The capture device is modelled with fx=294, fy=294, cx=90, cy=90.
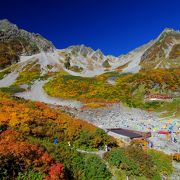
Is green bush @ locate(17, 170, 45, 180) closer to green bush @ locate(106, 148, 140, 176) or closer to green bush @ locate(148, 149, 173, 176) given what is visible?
green bush @ locate(106, 148, 140, 176)

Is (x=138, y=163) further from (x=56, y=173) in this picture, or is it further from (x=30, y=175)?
(x=30, y=175)

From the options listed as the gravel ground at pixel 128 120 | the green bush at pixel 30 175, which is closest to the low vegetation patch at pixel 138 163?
the green bush at pixel 30 175

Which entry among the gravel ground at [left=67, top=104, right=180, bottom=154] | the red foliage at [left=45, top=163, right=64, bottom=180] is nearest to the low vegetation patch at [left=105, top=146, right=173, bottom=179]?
the red foliage at [left=45, top=163, right=64, bottom=180]

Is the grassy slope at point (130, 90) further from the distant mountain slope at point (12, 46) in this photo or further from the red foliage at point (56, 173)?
the distant mountain slope at point (12, 46)

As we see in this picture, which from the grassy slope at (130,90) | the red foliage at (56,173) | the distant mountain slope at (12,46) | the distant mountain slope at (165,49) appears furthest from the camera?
the distant mountain slope at (12,46)

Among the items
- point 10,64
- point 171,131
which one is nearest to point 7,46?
point 10,64

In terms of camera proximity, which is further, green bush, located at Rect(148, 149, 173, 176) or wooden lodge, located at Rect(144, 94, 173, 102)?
wooden lodge, located at Rect(144, 94, 173, 102)

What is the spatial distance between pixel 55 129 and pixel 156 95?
144ft

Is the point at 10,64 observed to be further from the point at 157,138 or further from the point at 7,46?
the point at 157,138

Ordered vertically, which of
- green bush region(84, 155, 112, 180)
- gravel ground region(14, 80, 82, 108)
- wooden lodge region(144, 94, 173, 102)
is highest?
wooden lodge region(144, 94, 173, 102)

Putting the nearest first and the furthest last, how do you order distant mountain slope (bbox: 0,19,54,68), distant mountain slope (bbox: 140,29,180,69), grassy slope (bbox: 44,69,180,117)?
grassy slope (bbox: 44,69,180,117)
distant mountain slope (bbox: 140,29,180,69)
distant mountain slope (bbox: 0,19,54,68)

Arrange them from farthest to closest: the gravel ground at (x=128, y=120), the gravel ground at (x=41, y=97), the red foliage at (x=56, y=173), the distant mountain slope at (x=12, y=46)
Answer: the distant mountain slope at (x=12, y=46)
the gravel ground at (x=41, y=97)
the gravel ground at (x=128, y=120)
the red foliage at (x=56, y=173)

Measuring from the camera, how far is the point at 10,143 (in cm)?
1639

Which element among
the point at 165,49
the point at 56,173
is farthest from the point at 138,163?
the point at 165,49
